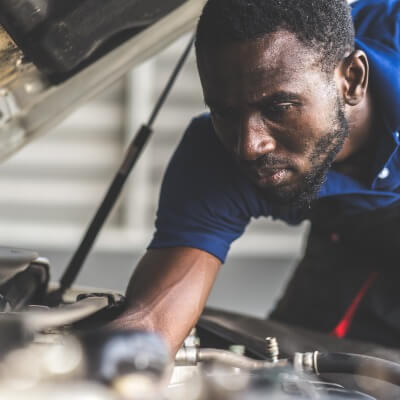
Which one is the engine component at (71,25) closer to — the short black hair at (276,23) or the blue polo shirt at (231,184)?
the short black hair at (276,23)

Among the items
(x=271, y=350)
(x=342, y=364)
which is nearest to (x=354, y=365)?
(x=342, y=364)

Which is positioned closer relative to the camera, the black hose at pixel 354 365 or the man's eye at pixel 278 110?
the black hose at pixel 354 365

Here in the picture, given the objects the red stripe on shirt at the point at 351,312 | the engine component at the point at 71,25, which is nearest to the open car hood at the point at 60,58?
the engine component at the point at 71,25

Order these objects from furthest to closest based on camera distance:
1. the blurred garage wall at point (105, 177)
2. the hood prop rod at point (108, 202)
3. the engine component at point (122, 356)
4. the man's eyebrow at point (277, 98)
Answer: the blurred garage wall at point (105, 177)
the hood prop rod at point (108, 202)
the man's eyebrow at point (277, 98)
the engine component at point (122, 356)

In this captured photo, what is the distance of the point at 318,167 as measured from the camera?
3.04 ft

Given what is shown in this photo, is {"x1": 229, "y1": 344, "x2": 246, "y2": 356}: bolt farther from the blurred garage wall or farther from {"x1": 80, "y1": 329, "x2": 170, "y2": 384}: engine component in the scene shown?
the blurred garage wall

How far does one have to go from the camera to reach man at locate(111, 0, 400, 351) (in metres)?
0.84

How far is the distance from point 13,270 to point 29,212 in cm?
359

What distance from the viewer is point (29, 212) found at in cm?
427

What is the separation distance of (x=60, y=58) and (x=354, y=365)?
0.53 m

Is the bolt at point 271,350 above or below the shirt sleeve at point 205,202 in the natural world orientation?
below

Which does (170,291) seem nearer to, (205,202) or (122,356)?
(205,202)

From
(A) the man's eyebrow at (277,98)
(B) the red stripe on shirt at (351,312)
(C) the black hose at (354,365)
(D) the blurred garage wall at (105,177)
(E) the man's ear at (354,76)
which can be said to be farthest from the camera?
(D) the blurred garage wall at (105,177)

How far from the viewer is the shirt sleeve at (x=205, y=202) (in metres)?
1.02
